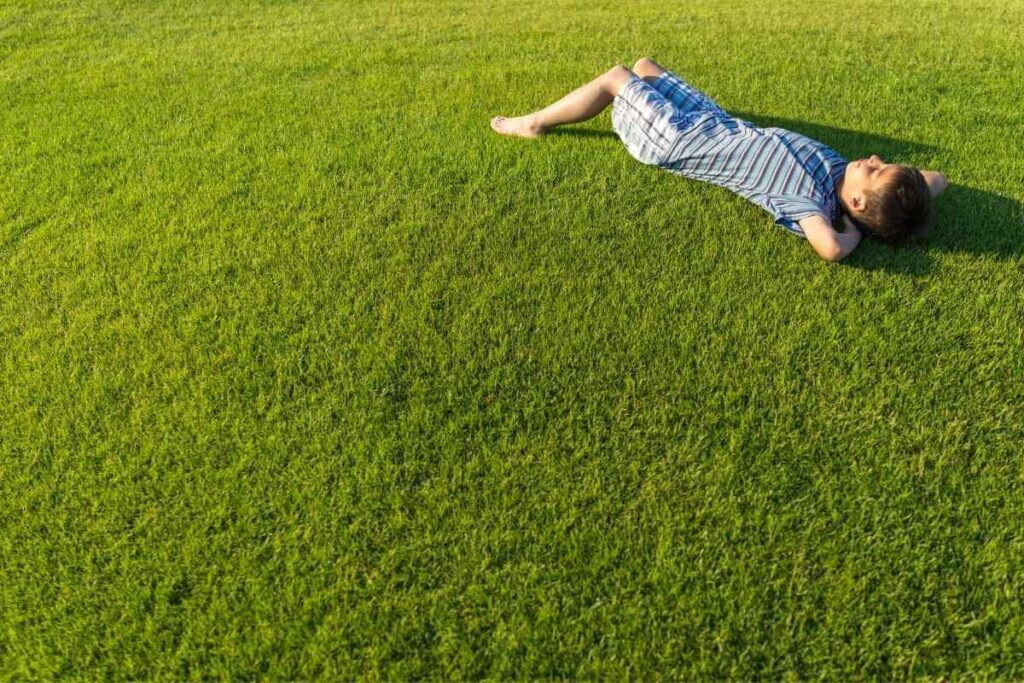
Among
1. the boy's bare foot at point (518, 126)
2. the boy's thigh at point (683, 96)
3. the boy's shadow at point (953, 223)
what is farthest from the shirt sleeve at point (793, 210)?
the boy's bare foot at point (518, 126)

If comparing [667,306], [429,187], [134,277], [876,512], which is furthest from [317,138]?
[876,512]

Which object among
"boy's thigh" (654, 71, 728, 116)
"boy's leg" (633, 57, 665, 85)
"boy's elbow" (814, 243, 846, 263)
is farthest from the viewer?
"boy's leg" (633, 57, 665, 85)

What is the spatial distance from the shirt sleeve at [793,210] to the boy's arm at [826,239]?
3 centimetres

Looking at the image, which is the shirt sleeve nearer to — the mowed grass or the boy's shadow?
the mowed grass

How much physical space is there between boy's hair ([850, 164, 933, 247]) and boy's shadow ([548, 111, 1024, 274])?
65 mm

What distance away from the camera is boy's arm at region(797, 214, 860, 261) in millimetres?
3343

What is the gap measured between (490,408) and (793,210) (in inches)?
72.8

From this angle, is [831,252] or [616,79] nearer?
[831,252]

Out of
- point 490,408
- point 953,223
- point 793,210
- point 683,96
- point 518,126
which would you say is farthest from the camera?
point 518,126

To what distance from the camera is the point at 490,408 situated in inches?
110

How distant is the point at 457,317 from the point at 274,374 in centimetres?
81

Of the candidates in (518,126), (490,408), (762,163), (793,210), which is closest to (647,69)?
(518,126)

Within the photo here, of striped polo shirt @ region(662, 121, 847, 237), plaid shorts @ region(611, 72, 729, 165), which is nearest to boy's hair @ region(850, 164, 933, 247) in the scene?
striped polo shirt @ region(662, 121, 847, 237)

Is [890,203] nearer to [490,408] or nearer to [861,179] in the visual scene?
[861,179]
